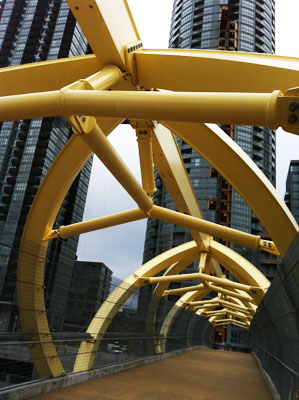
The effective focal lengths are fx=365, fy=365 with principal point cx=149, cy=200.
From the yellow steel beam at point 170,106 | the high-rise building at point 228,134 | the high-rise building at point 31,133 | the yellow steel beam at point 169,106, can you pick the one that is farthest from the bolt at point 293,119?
the high-rise building at point 228,134

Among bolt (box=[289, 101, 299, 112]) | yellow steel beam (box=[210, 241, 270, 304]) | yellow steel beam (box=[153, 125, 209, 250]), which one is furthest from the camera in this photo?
yellow steel beam (box=[210, 241, 270, 304])

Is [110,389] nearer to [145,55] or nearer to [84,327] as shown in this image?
[84,327]

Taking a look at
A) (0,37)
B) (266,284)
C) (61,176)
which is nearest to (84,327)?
(61,176)

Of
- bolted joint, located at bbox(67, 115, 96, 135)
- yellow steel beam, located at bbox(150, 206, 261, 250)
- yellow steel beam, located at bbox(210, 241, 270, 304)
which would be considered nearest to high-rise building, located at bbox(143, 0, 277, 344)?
yellow steel beam, located at bbox(210, 241, 270, 304)

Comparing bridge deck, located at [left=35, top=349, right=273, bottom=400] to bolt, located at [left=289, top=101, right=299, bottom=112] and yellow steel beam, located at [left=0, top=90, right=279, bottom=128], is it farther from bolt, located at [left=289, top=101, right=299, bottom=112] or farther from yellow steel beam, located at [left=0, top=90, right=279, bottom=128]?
bolt, located at [left=289, top=101, right=299, bottom=112]

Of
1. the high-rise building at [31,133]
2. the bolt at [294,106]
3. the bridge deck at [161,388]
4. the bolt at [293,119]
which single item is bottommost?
the bridge deck at [161,388]

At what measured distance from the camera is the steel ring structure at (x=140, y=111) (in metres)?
4.09

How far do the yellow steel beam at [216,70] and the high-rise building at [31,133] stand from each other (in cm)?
4566

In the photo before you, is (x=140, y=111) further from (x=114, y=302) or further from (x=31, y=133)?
(x=31, y=133)

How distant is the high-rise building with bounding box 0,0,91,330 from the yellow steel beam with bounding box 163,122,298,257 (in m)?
43.1

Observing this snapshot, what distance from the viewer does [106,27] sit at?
18.2ft

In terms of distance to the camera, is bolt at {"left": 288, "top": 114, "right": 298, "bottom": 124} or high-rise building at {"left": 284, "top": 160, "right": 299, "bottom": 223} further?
high-rise building at {"left": 284, "top": 160, "right": 299, "bottom": 223}

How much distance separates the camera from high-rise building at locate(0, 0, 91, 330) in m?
68.1

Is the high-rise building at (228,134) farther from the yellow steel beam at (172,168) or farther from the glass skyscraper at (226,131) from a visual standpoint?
the yellow steel beam at (172,168)
